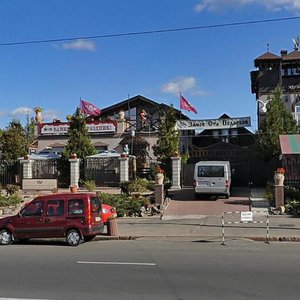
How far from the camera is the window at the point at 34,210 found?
51.4 feet

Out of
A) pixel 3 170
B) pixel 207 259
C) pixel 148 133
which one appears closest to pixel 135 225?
pixel 207 259

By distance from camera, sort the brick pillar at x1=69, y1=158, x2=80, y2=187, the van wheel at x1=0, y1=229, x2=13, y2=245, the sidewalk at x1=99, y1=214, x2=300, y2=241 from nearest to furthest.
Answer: the van wheel at x1=0, y1=229, x2=13, y2=245 < the sidewalk at x1=99, y1=214, x2=300, y2=241 < the brick pillar at x1=69, y1=158, x2=80, y2=187

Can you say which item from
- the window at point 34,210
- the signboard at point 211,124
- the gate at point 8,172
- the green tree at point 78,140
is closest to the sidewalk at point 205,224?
the window at point 34,210

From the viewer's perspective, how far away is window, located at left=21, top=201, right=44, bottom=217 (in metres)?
15.7

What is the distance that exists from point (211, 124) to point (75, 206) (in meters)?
27.6

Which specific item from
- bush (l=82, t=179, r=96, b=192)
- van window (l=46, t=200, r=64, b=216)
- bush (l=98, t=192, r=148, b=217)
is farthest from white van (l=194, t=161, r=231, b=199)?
van window (l=46, t=200, r=64, b=216)

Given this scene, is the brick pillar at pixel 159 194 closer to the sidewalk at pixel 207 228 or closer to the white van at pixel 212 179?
the white van at pixel 212 179

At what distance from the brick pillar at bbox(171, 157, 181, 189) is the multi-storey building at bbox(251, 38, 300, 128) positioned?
17198 mm

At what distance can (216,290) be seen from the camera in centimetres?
782

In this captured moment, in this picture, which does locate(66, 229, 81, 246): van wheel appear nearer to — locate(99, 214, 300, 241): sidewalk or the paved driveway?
locate(99, 214, 300, 241): sidewalk

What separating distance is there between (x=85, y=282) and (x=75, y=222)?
682 centimetres

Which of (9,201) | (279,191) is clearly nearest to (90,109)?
(9,201)

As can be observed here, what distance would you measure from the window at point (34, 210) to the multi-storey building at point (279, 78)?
34028mm

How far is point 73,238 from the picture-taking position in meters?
15.2
